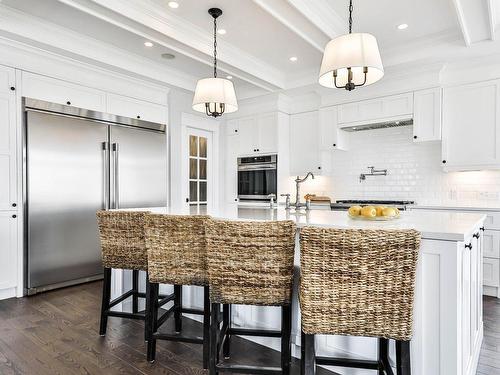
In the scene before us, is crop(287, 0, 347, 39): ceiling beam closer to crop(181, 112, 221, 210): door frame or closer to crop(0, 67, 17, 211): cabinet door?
crop(181, 112, 221, 210): door frame

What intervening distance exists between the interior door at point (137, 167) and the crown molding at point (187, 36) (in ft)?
4.29

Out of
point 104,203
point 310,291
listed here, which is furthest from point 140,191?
point 310,291

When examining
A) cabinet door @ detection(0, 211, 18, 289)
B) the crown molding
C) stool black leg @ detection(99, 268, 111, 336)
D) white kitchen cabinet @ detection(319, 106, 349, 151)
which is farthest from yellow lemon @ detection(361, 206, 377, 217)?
cabinet door @ detection(0, 211, 18, 289)

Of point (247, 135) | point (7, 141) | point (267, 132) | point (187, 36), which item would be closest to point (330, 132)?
point (267, 132)

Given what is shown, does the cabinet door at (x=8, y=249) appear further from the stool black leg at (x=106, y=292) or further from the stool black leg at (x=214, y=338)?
the stool black leg at (x=214, y=338)

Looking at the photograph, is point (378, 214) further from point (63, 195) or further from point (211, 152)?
point (211, 152)

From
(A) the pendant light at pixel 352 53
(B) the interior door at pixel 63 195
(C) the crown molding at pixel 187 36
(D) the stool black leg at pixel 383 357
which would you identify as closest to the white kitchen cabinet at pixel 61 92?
(B) the interior door at pixel 63 195

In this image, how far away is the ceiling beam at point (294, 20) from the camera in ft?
9.55

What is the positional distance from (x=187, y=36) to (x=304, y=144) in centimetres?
255

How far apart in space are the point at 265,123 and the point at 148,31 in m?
2.58

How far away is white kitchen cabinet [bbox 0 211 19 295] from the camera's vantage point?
3293 mm

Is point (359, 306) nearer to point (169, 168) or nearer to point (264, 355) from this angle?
point (264, 355)

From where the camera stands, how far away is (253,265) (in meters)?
1.60

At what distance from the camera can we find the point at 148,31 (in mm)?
3238
